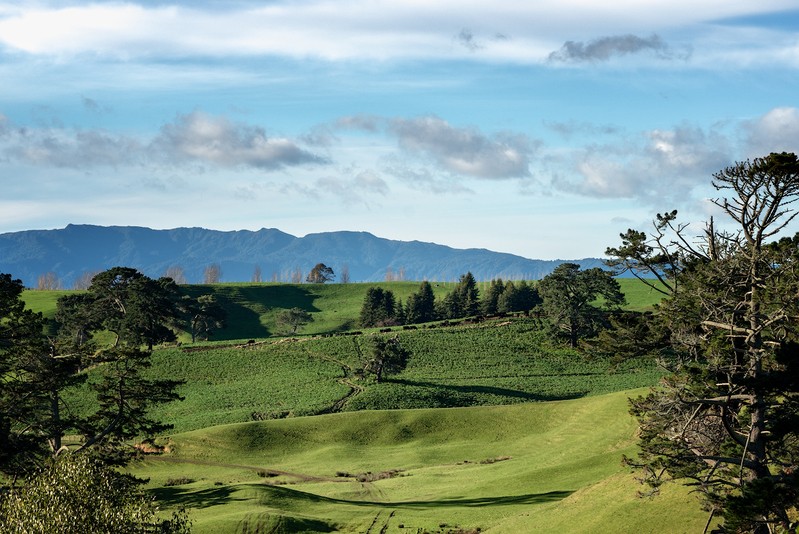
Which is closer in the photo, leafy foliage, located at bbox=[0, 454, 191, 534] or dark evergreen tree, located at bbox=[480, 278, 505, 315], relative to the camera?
leafy foliage, located at bbox=[0, 454, 191, 534]

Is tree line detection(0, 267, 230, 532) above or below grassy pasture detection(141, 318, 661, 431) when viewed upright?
above

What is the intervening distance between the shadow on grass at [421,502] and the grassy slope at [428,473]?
9 cm

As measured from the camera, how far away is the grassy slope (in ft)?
128

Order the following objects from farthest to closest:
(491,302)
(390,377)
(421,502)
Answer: (491,302) → (390,377) → (421,502)

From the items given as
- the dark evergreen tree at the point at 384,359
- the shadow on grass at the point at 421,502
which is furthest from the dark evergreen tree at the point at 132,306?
the shadow on grass at the point at 421,502

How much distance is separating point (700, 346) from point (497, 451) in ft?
128

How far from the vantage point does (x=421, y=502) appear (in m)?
47.5

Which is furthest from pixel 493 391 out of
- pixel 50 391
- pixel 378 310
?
pixel 378 310

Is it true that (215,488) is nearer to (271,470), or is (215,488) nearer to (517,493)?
(271,470)

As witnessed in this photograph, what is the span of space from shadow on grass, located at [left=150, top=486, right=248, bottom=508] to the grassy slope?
0.15 meters

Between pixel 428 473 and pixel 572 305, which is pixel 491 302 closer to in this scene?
pixel 572 305

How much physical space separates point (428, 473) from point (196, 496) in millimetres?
17469

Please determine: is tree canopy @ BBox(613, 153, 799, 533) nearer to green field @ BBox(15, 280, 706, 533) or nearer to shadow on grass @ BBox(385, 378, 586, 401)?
green field @ BBox(15, 280, 706, 533)

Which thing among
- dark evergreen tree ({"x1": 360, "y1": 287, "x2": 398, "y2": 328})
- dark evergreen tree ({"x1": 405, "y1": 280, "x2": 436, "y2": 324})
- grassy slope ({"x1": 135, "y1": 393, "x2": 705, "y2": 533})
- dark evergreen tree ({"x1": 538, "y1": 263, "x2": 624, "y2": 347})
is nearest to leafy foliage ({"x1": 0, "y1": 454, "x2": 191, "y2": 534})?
grassy slope ({"x1": 135, "y1": 393, "x2": 705, "y2": 533})
